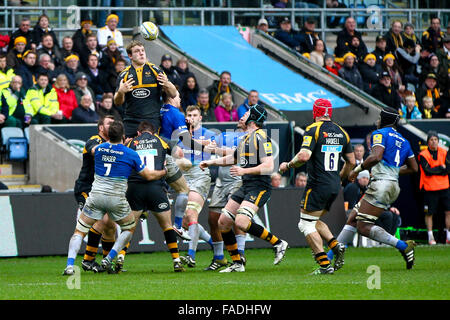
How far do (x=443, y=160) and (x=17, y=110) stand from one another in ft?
31.5

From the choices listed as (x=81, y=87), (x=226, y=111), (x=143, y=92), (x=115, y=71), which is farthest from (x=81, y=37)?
(x=143, y=92)

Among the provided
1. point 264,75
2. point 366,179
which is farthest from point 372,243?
point 264,75

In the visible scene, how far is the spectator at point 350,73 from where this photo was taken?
26.9 m

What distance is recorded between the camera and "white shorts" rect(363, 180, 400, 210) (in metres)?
14.7

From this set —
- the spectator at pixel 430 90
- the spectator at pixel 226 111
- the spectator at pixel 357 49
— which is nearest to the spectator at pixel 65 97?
the spectator at pixel 226 111

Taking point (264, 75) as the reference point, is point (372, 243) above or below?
below

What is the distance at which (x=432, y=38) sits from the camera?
29.5 meters

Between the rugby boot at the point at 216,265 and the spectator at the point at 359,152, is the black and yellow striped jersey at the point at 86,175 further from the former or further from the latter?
the spectator at the point at 359,152

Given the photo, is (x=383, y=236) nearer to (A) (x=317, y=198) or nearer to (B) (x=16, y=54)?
(A) (x=317, y=198)

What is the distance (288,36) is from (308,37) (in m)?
0.58

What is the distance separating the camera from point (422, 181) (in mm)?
22203

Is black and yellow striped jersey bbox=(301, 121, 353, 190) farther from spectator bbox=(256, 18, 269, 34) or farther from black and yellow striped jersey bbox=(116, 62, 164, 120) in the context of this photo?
spectator bbox=(256, 18, 269, 34)

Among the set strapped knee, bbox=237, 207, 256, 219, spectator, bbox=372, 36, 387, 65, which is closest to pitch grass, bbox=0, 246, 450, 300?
strapped knee, bbox=237, 207, 256, 219
